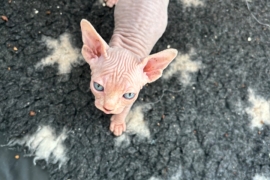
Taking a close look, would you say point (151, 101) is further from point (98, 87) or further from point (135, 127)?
point (98, 87)

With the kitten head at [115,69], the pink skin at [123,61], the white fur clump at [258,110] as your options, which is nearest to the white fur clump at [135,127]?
the pink skin at [123,61]

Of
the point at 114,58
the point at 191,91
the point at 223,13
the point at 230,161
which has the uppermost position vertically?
the point at 114,58

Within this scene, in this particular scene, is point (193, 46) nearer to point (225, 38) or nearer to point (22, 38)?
point (225, 38)

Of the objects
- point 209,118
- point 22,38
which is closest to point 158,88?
point 209,118

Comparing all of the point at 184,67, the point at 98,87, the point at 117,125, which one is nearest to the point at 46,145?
the point at 117,125

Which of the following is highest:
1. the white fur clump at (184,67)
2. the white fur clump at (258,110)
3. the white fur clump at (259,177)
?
the white fur clump at (184,67)

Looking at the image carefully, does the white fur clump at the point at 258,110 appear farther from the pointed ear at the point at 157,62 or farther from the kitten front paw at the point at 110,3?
the kitten front paw at the point at 110,3
